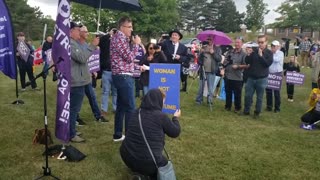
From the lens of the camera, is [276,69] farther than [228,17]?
No

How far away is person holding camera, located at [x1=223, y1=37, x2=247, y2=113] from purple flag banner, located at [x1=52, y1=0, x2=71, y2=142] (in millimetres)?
5388

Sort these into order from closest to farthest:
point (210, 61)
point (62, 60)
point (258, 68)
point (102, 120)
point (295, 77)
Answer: point (62, 60), point (102, 120), point (258, 68), point (210, 61), point (295, 77)

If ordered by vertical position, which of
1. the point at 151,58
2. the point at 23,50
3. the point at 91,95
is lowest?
Answer: the point at 91,95

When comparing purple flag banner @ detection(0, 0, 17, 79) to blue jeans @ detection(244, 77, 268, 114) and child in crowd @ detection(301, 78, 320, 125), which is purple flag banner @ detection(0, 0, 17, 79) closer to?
blue jeans @ detection(244, 77, 268, 114)

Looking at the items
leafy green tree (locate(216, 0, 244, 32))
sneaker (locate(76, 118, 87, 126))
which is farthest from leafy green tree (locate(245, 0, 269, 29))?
sneaker (locate(76, 118, 87, 126))

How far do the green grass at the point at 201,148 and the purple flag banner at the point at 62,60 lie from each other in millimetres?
689

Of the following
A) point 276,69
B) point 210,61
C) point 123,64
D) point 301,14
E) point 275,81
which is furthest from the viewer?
point 301,14

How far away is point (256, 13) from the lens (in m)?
69.7

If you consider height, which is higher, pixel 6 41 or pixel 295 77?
pixel 6 41

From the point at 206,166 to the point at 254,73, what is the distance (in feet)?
13.2

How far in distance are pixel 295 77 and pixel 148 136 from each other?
28.4 feet

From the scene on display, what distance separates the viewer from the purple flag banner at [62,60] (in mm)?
4621

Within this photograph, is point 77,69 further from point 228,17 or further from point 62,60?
point 228,17

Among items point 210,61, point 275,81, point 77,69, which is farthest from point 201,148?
point 275,81
